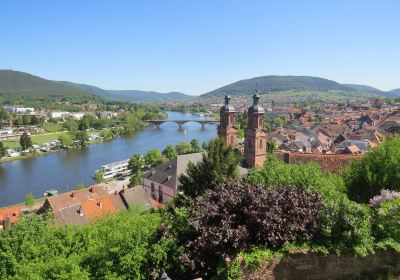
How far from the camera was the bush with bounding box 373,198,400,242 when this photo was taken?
31.0 ft

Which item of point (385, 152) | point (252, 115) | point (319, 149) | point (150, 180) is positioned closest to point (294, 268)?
point (385, 152)

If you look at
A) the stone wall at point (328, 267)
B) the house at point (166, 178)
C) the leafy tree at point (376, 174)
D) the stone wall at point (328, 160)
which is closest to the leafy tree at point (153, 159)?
the house at point (166, 178)

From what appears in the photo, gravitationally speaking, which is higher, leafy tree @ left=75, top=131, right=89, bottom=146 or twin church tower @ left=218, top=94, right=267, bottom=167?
twin church tower @ left=218, top=94, right=267, bottom=167

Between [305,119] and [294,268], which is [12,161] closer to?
[294,268]

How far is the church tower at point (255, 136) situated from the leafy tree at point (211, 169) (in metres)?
9.81

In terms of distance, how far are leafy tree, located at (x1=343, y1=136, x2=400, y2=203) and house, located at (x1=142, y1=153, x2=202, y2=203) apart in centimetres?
1821

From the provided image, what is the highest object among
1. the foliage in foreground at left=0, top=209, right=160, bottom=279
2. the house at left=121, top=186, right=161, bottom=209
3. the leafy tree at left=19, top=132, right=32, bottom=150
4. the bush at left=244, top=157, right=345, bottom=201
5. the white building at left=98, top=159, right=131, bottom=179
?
the bush at left=244, top=157, right=345, bottom=201

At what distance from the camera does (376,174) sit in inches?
671

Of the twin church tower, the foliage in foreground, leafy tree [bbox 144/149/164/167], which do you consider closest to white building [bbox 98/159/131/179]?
leafy tree [bbox 144/149/164/167]

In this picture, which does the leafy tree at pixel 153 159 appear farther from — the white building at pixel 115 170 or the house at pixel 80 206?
the house at pixel 80 206

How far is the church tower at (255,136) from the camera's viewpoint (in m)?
32.1

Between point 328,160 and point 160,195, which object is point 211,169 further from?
point 160,195

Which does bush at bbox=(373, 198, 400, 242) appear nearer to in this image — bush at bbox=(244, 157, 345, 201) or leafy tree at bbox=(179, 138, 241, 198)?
bush at bbox=(244, 157, 345, 201)

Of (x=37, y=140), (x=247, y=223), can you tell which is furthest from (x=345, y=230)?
(x=37, y=140)
